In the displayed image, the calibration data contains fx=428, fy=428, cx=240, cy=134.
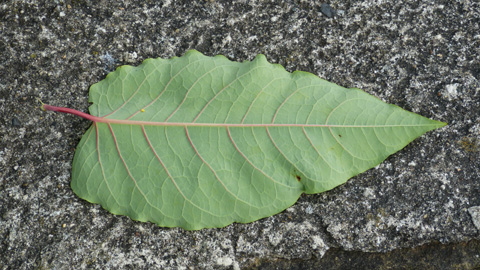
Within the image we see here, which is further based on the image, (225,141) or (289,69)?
(289,69)

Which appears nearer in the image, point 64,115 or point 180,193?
point 180,193

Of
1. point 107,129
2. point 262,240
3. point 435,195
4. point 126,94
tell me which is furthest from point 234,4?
point 435,195

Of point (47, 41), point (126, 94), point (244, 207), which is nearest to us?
point (244, 207)

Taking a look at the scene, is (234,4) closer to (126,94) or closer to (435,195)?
(126,94)
